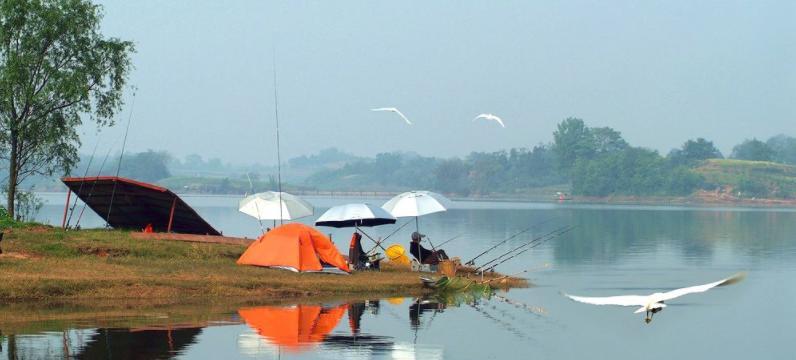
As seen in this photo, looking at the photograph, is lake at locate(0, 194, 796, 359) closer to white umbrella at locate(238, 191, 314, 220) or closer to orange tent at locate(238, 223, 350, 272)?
orange tent at locate(238, 223, 350, 272)

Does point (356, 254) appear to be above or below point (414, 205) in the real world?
below

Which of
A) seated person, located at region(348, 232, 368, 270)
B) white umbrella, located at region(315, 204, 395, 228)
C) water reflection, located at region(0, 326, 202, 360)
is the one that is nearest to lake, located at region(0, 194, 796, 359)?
water reflection, located at region(0, 326, 202, 360)

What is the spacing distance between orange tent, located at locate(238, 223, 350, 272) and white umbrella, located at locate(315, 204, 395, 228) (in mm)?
2924

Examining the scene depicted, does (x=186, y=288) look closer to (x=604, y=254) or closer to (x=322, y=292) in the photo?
(x=322, y=292)

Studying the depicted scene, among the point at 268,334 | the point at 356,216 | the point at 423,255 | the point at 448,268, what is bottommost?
the point at 268,334

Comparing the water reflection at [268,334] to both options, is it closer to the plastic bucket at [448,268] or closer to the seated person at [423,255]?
the plastic bucket at [448,268]

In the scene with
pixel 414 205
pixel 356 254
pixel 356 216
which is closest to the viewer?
pixel 356 254

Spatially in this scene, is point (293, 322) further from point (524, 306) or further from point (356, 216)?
point (356, 216)

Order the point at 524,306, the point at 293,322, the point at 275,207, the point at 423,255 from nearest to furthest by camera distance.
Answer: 1. the point at 293,322
2. the point at 524,306
3. the point at 275,207
4. the point at 423,255

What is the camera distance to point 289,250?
37188 millimetres

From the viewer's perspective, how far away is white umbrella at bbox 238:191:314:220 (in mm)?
41406

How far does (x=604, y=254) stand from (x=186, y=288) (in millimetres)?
39019

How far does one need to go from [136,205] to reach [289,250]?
7813 mm

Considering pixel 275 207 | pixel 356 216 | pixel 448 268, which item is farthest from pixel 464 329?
pixel 275 207
